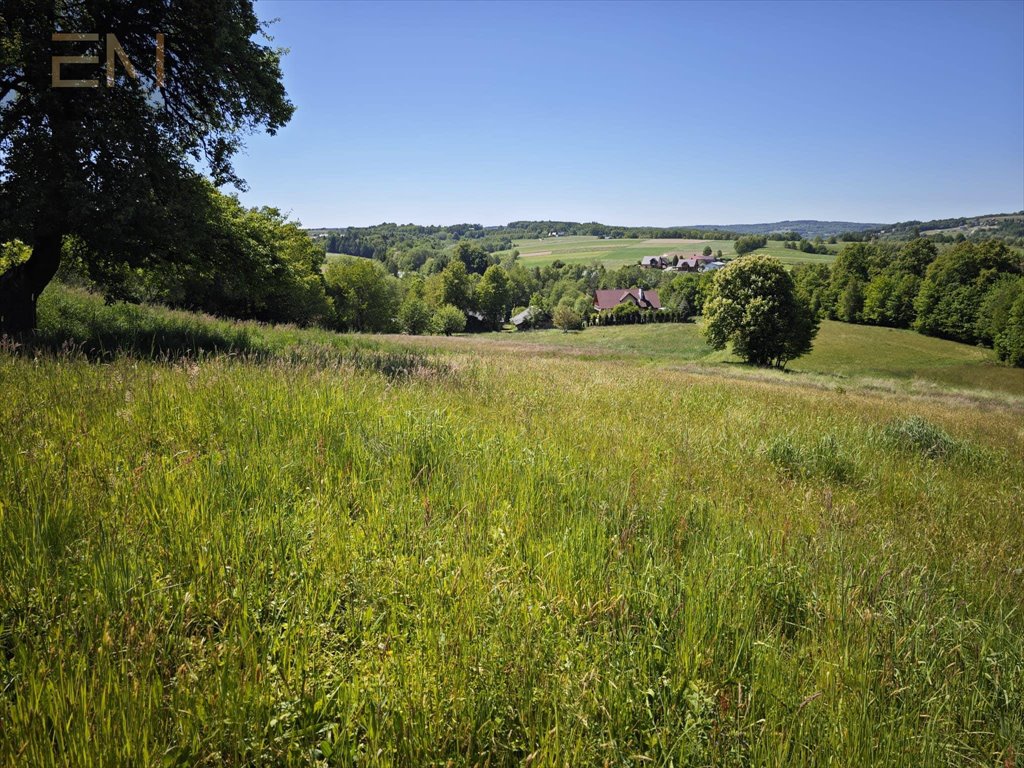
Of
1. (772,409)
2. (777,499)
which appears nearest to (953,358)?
(772,409)

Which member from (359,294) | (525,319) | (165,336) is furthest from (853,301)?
(165,336)

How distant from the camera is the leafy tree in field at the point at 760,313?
4847 cm

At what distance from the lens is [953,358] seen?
2527 inches

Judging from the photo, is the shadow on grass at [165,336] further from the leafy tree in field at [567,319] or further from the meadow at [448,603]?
the leafy tree in field at [567,319]

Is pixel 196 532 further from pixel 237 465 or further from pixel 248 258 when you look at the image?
pixel 248 258

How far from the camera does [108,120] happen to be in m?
9.58

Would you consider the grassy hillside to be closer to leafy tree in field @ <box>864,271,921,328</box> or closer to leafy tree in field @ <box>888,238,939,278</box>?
leafy tree in field @ <box>864,271,921,328</box>

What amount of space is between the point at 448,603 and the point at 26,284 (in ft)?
42.8

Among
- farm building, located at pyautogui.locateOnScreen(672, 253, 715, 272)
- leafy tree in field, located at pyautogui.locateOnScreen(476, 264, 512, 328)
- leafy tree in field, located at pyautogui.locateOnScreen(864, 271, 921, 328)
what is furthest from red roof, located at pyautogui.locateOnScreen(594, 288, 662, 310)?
farm building, located at pyautogui.locateOnScreen(672, 253, 715, 272)

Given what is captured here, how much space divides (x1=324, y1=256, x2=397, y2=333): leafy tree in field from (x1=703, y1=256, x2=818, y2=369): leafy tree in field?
4880 centimetres

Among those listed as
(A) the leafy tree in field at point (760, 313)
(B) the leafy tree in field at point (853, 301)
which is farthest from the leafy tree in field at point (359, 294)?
(B) the leafy tree in field at point (853, 301)

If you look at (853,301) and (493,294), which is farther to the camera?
(493,294)

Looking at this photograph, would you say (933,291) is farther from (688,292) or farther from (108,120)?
(108,120)

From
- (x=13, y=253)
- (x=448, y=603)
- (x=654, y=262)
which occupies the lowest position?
(x=448, y=603)
